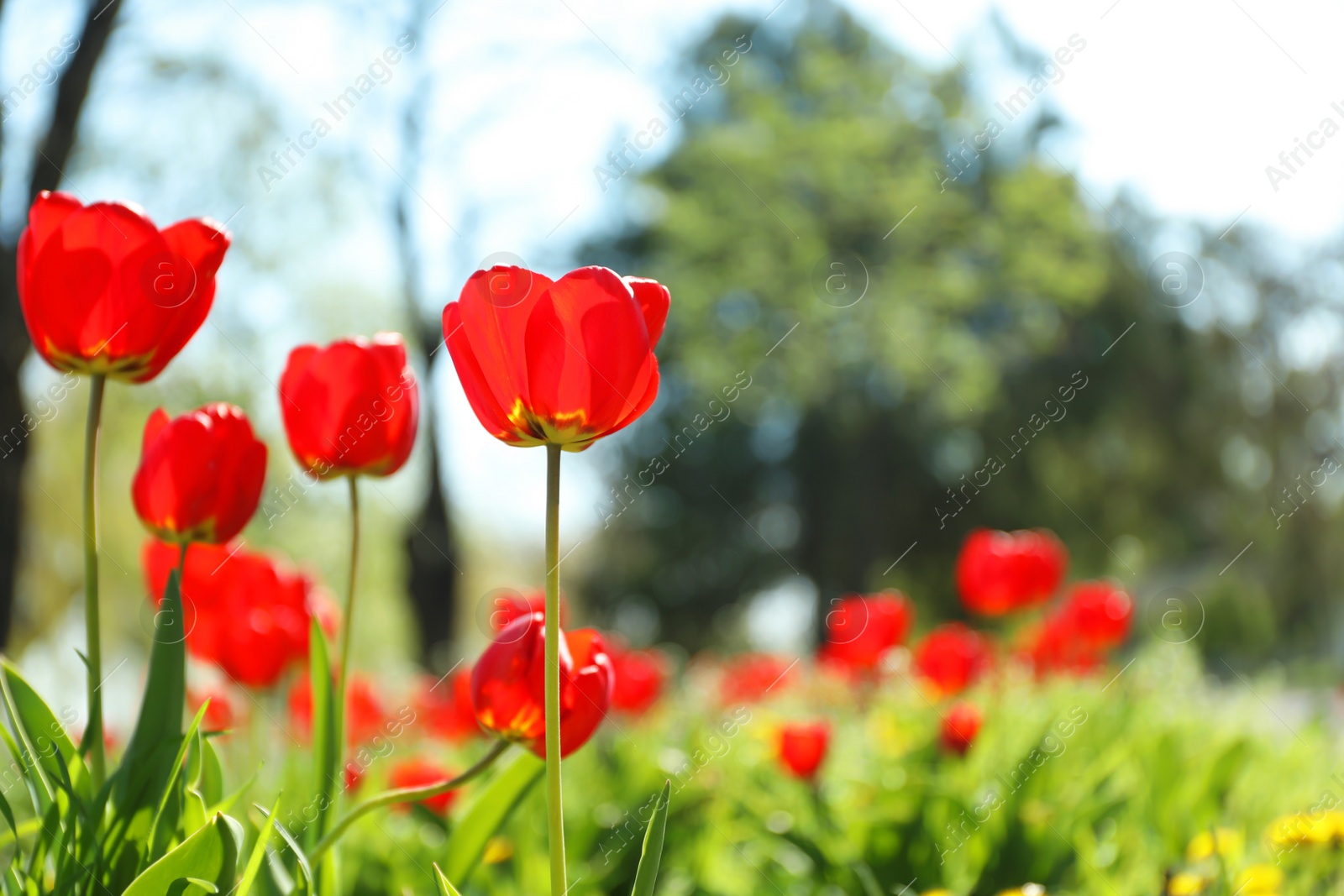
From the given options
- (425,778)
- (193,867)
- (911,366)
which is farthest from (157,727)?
(911,366)

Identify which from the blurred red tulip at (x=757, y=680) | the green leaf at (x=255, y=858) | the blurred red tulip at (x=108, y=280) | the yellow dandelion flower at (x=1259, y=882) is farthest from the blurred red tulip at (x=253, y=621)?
the blurred red tulip at (x=757, y=680)

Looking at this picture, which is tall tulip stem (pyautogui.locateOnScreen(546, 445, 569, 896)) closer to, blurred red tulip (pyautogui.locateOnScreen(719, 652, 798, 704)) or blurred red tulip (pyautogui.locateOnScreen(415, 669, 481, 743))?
blurred red tulip (pyautogui.locateOnScreen(415, 669, 481, 743))

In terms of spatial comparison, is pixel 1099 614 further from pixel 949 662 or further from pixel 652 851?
pixel 652 851

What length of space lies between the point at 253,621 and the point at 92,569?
89 centimetres

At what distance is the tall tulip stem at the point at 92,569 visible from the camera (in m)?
1.08

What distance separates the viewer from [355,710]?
290 centimetres

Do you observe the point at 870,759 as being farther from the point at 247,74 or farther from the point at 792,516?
the point at 792,516

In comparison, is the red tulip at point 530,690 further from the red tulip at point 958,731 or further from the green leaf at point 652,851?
the red tulip at point 958,731

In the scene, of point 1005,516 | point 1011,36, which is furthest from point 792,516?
point 1011,36

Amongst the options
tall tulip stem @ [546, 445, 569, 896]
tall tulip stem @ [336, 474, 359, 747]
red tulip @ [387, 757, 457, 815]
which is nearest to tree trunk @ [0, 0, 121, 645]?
red tulip @ [387, 757, 457, 815]

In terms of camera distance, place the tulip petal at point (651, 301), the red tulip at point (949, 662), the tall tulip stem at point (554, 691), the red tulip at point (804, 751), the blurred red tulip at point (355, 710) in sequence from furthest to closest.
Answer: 1. the red tulip at point (949, 662)
2. the blurred red tulip at point (355, 710)
3. the red tulip at point (804, 751)
4. the tulip petal at point (651, 301)
5. the tall tulip stem at point (554, 691)

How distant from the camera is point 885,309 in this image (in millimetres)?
13656

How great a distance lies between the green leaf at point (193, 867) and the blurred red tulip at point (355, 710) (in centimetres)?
169

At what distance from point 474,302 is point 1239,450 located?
1901 cm
